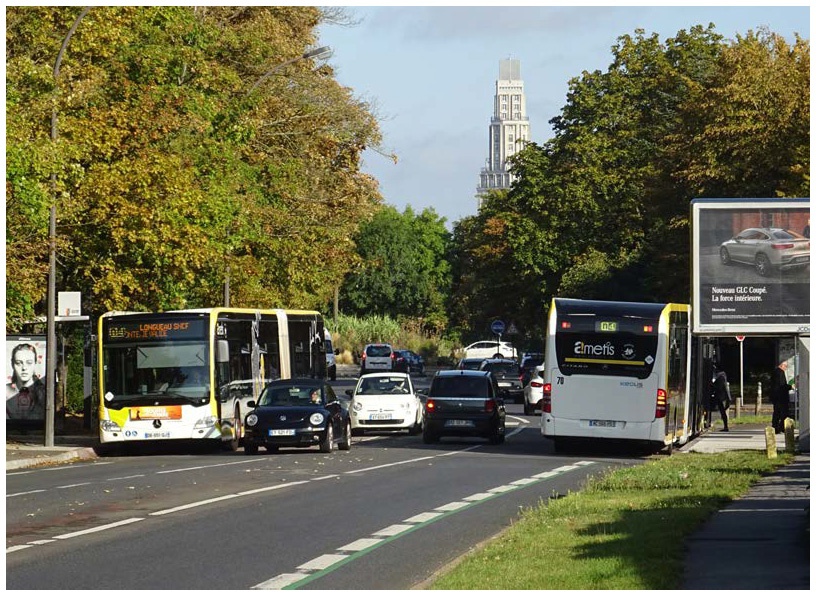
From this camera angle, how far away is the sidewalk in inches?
453

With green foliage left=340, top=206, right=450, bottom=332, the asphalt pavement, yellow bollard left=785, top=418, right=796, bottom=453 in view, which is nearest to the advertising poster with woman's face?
yellow bollard left=785, top=418, right=796, bottom=453

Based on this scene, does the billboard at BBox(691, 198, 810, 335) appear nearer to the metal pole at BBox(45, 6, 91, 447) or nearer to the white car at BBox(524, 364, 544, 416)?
the metal pole at BBox(45, 6, 91, 447)

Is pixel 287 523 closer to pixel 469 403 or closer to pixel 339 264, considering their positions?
pixel 469 403

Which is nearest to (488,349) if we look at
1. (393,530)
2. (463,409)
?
(463,409)

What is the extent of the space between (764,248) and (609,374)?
3.89 meters

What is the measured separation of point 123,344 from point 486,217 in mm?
91231

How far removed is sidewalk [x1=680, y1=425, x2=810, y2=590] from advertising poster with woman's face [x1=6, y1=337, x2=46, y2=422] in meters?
21.1

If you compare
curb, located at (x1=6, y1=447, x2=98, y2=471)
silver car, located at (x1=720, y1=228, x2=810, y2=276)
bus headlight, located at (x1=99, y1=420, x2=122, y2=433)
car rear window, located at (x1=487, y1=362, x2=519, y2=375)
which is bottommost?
curb, located at (x1=6, y1=447, x2=98, y2=471)

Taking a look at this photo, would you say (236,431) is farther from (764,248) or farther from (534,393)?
(534,393)

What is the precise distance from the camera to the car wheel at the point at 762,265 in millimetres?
32062

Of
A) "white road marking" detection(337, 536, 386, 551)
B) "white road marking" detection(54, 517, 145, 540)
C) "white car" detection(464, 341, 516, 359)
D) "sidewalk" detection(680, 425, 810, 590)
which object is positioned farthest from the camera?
"white car" detection(464, 341, 516, 359)

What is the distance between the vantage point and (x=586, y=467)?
28.2 metres

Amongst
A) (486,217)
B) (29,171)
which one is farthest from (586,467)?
(486,217)

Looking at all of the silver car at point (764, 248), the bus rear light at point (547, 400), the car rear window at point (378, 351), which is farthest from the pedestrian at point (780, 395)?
the car rear window at point (378, 351)
